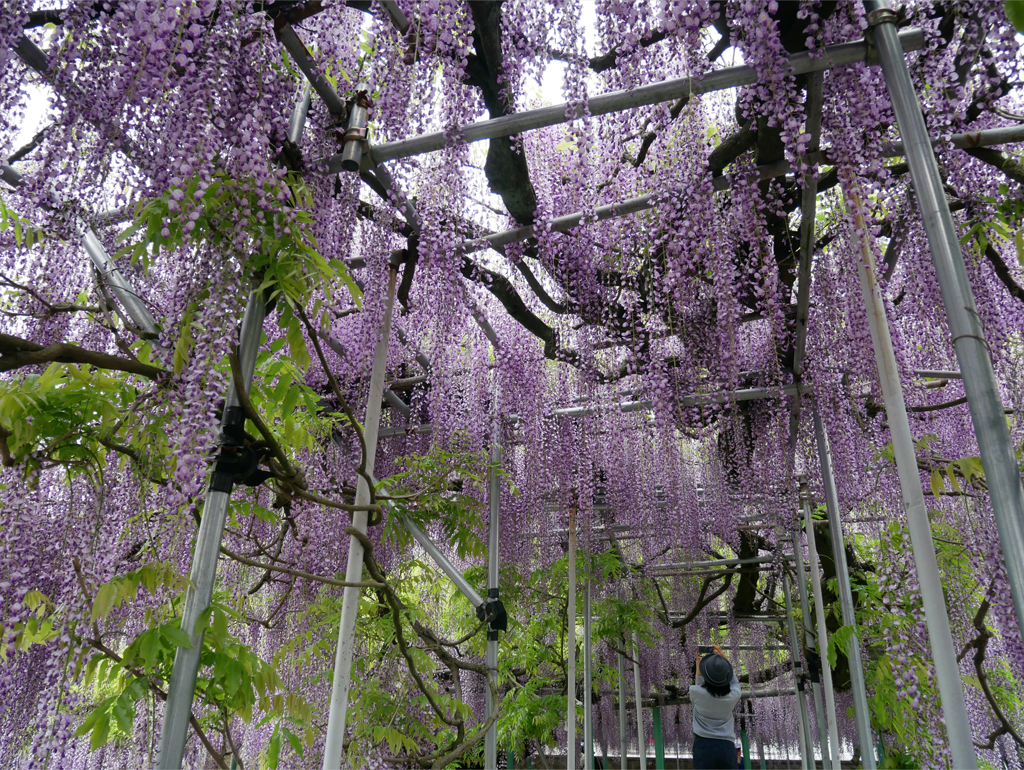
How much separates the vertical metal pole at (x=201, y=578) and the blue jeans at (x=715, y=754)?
14.7 feet

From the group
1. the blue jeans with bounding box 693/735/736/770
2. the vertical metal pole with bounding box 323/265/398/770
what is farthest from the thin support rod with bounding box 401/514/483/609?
the blue jeans with bounding box 693/735/736/770

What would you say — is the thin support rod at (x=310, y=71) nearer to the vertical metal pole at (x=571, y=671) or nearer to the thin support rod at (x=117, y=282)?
the thin support rod at (x=117, y=282)

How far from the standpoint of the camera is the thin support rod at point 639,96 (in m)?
2.30

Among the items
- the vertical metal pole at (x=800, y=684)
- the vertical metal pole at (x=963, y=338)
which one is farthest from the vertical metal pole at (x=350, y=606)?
the vertical metal pole at (x=800, y=684)

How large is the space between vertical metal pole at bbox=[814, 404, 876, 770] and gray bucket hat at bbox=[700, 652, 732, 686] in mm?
1185

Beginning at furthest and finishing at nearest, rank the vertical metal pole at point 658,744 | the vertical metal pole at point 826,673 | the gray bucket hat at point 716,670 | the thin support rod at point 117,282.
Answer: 1. the vertical metal pole at point 658,744
2. the gray bucket hat at point 716,670
3. the vertical metal pole at point 826,673
4. the thin support rod at point 117,282

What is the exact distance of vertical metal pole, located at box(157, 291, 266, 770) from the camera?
5.99 ft

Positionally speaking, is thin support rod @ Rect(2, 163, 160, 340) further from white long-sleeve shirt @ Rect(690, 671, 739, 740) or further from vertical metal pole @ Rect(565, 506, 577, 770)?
white long-sleeve shirt @ Rect(690, 671, 739, 740)

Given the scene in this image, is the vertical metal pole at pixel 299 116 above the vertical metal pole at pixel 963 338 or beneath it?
above

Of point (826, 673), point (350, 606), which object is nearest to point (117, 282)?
point (350, 606)

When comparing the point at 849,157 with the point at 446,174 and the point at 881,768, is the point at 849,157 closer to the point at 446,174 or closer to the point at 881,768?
the point at 446,174

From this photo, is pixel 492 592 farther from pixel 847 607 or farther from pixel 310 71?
pixel 310 71

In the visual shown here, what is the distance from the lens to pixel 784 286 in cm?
395

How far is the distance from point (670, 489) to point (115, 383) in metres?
5.10
